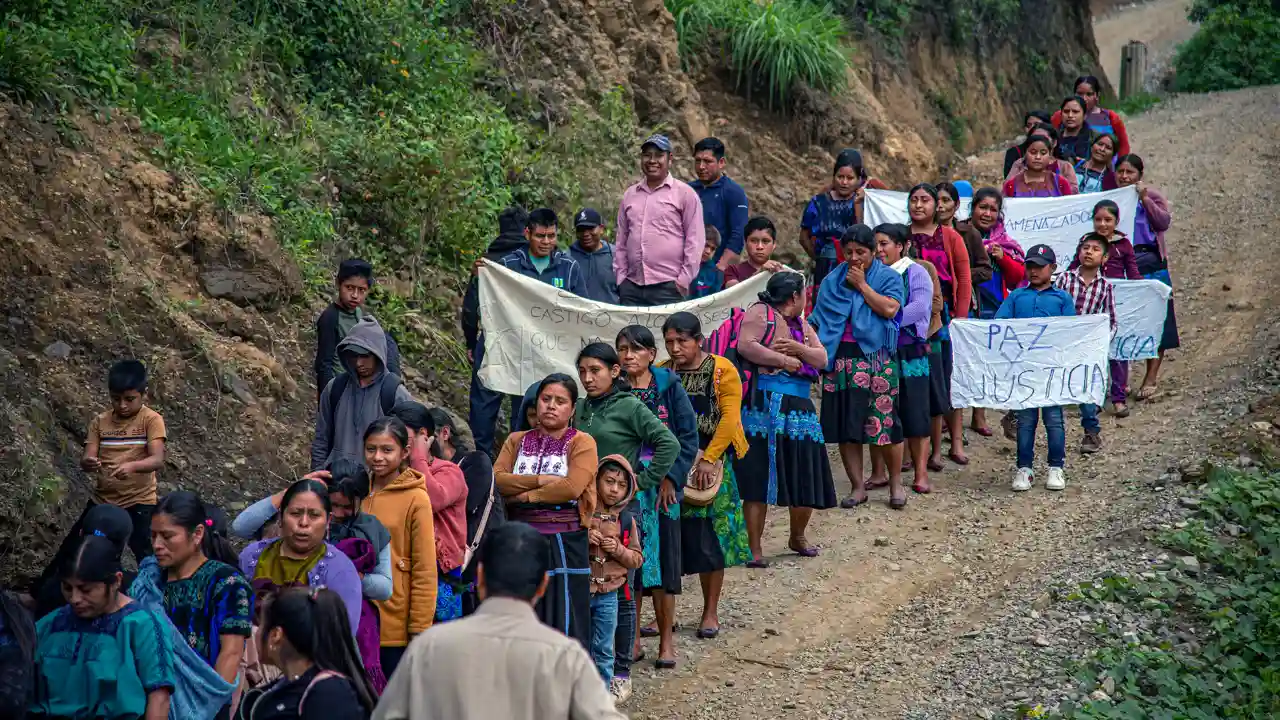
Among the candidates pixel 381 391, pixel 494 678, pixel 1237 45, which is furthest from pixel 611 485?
pixel 1237 45

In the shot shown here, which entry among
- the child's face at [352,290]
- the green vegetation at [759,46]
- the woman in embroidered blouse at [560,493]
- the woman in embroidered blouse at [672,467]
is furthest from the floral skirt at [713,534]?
the green vegetation at [759,46]

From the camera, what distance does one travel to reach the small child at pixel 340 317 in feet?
28.3

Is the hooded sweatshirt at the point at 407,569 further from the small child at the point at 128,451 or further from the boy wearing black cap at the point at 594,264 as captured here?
the boy wearing black cap at the point at 594,264

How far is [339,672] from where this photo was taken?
4.49 m

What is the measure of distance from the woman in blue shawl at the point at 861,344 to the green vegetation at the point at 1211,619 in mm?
2031

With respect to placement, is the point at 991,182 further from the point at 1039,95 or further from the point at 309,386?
the point at 309,386

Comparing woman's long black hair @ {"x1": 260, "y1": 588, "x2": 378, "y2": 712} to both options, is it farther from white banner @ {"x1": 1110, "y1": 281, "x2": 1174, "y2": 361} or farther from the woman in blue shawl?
white banner @ {"x1": 1110, "y1": 281, "x2": 1174, "y2": 361}

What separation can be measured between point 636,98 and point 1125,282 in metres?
5.69

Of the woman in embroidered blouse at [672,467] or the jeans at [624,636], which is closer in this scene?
the jeans at [624,636]

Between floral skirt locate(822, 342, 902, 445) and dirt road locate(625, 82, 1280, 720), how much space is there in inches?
23.0

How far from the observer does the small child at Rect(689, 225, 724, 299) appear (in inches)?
434

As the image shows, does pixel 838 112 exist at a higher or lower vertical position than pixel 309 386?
higher

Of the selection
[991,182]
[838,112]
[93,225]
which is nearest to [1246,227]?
[991,182]

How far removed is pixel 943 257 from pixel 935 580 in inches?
110
